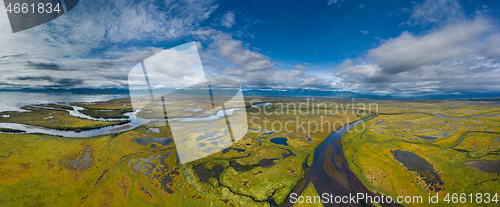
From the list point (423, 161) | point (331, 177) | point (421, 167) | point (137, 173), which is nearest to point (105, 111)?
point (137, 173)

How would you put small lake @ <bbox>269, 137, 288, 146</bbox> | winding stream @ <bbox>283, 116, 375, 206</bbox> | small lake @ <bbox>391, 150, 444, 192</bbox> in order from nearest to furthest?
winding stream @ <bbox>283, 116, 375, 206</bbox>
small lake @ <bbox>391, 150, 444, 192</bbox>
small lake @ <bbox>269, 137, 288, 146</bbox>

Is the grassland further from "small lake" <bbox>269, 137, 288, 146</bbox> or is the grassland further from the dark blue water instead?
"small lake" <bbox>269, 137, 288, 146</bbox>

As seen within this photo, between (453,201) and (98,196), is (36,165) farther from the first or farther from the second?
(453,201)

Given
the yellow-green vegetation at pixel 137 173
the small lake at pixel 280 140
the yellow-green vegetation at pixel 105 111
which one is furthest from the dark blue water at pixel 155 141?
the yellow-green vegetation at pixel 105 111

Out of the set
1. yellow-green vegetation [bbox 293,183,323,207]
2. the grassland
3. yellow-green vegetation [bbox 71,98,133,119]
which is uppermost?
yellow-green vegetation [bbox 71,98,133,119]

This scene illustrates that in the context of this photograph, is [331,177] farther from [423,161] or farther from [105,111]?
[105,111]

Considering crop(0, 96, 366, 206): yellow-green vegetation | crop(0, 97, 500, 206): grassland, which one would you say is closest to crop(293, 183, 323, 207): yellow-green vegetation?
crop(0, 97, 500, 206): grassland

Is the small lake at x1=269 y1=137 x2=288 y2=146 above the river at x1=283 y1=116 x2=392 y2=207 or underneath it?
above

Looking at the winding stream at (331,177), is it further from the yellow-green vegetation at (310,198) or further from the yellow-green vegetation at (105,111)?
the yellow-green vegetation at (105,111)
